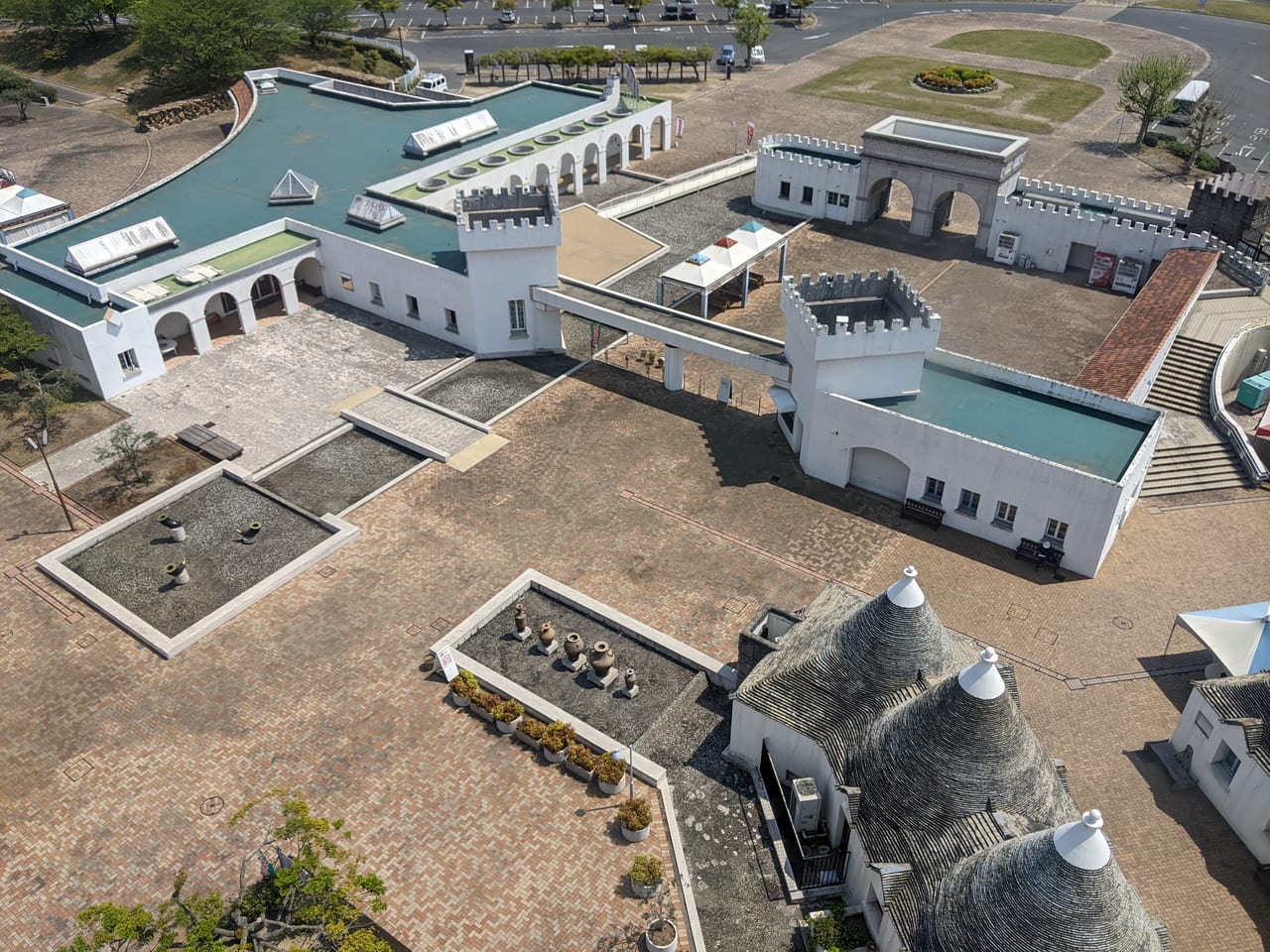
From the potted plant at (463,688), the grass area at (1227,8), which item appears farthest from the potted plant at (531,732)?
the grass area at (1227,8)

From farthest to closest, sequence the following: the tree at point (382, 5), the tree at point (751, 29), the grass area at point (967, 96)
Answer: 1. the tree at point (382, 5)
2. the tree at point (751, 29)
3. the grass area at point (967, 96)

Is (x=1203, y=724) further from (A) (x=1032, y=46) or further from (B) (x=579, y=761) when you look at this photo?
(A) (x=1032, y=46)

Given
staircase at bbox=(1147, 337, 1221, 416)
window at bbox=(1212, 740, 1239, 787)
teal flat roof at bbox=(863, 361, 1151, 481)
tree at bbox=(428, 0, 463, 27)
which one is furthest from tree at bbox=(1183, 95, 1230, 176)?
tree at bbox=(428, 0, 463, 27)

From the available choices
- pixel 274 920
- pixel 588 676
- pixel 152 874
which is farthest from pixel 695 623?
pixel 152 874

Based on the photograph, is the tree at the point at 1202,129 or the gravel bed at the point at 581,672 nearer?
the gravel bed at the point at 581,672

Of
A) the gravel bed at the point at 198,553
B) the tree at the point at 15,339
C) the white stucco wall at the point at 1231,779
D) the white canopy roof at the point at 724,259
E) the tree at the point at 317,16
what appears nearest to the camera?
the white stucco wall at the point at 1231,779

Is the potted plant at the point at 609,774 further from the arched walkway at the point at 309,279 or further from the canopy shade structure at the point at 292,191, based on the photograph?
the canopy shade structure at the point at 292,191

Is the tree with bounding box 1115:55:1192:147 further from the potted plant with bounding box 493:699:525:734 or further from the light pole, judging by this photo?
the light pole
